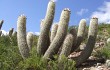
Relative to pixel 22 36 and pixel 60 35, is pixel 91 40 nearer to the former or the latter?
pixel 60 35

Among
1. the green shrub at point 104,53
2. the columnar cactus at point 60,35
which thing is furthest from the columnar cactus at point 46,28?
the green shrub at point 104,53

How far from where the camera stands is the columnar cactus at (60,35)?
10.7 meters

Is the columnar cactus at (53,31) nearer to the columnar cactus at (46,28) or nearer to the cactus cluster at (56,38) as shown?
the cactus cluster at (56,38)

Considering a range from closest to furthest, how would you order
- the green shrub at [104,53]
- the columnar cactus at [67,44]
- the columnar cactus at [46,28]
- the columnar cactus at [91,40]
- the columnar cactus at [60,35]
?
1. the columnar cactus at [67,44]
2. the columnar cactus at [60,35]
3. the columnar cactus at [46,28]
4. the columnar cactus at [91,40]
5. the green shrub at [104,53]

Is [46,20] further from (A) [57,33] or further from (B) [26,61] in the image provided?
(B) [26,61]

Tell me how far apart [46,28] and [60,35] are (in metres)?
0.55

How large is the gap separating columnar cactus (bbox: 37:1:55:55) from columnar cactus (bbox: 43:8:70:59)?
34 cm

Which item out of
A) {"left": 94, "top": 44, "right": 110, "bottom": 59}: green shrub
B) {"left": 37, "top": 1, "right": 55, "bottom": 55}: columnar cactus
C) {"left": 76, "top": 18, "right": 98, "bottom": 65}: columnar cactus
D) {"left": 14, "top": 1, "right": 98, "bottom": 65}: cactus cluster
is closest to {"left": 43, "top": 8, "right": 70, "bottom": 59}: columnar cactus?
{"left": 14, "top": 1, "right": 98, "bottom": 65}: cactus cluster

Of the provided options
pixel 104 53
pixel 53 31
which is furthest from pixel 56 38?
pixel 104 53

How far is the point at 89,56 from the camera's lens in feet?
37.9

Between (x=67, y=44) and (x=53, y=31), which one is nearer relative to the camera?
(x=67, y=44)

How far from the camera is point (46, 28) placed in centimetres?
1112

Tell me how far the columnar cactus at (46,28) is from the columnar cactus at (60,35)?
0.34 meters

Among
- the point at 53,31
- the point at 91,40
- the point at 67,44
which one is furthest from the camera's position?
the point at 53,31
